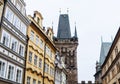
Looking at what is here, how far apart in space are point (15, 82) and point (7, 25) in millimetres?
6237

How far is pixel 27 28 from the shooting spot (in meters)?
25.7

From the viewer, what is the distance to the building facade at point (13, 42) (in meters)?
19.4

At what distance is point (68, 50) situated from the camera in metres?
72.6

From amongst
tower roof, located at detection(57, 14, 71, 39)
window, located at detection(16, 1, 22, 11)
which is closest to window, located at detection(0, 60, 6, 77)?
window, located at detection(16, 1, 22, 11)

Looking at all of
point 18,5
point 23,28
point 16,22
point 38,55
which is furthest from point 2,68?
point 38,55

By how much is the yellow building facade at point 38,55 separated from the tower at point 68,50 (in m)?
31.7

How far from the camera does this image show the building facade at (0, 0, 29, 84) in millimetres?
19436

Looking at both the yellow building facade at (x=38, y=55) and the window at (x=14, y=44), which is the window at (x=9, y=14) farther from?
the yellow building facade at (x=38, y=55)

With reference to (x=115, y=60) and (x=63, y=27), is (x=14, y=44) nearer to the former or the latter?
(x=115, y=60)

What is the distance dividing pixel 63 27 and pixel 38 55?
5615cm

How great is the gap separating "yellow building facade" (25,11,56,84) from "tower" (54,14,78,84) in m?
31.7

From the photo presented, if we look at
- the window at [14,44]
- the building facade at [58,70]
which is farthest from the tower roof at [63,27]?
the window at [14,44]

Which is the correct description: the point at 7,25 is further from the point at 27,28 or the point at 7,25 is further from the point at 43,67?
the point at 43,67

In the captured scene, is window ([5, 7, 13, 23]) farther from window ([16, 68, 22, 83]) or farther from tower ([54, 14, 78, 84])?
tower ([54, 14, 78, 84])
